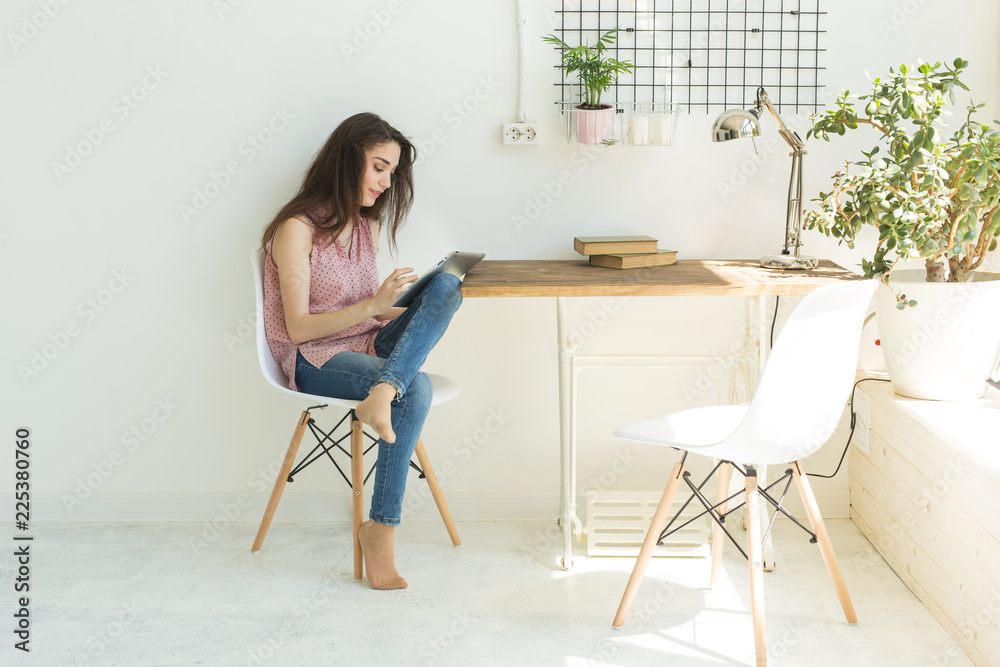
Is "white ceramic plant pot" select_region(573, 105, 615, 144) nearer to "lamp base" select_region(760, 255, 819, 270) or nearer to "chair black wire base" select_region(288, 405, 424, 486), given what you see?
"lamp base" select_region(760, 255, 819, 270)

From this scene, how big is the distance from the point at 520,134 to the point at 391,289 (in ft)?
2.16

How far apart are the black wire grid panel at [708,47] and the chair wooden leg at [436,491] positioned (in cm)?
108

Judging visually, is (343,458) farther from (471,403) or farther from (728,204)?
(728,204)

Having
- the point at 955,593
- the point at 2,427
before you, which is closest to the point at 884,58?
the point at 955,593

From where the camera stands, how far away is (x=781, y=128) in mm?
2168

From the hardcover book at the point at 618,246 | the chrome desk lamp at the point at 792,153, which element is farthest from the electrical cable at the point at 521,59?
the chrome desk lamp at the point at 792,153

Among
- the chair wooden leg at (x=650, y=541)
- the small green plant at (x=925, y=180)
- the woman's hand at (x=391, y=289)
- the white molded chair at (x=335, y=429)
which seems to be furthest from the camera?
the white molded chair at (x=335, y=429)

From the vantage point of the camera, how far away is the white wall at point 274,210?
7.75 feet

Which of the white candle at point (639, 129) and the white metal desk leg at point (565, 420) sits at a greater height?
the white candle at point (639, 129)

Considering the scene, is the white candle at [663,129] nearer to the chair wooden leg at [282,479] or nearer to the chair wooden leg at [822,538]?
the chair wooden leg at [822,538]

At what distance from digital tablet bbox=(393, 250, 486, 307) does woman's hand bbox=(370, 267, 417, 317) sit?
0.14 feet

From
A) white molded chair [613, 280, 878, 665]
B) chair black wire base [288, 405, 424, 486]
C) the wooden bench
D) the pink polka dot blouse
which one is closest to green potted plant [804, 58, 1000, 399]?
the wooden bench

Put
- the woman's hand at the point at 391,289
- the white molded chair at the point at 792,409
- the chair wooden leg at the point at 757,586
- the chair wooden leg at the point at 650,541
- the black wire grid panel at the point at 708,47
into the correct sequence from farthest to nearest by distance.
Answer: the black wire grid panel at the point at 708,47
the woman's hand at the point at 391,289
the chair wooden leg at the point at 650,541
the chair wooden leg at the point at 757,586
the white molded chair at the point at 792,409

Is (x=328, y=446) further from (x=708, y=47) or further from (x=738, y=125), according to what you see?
(x=708, y=47)
